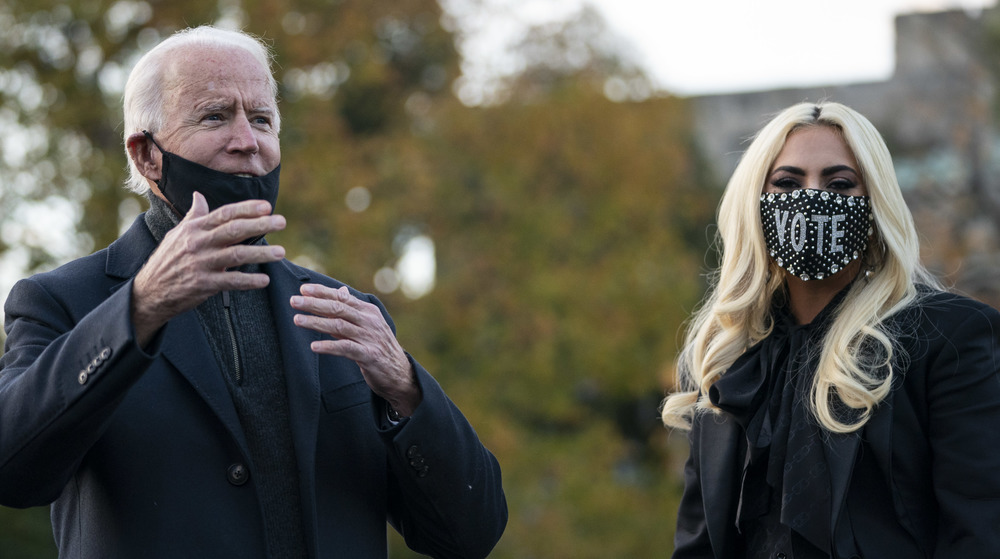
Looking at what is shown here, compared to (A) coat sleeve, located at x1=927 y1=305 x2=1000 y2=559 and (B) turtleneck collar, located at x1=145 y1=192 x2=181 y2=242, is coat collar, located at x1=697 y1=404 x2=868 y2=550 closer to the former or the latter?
(A) coat sleeve, located at x1=927 y1=305 x2=1000 y2=559

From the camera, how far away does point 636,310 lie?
17375 millimetres

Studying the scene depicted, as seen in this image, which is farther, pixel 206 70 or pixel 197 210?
pixel 206 70

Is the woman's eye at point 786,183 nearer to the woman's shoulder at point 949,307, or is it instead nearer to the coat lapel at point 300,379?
the woman's shoulder at point 949,307

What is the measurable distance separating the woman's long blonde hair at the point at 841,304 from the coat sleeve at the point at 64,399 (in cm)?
190

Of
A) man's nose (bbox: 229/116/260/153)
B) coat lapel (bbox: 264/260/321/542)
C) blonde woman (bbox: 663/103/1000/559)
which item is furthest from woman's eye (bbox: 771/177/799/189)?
man's nose (bbox: 229/116/260/153)

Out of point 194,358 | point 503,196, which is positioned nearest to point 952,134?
point 503,196

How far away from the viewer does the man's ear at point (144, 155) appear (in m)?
3.27

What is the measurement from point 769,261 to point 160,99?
190 centimetres

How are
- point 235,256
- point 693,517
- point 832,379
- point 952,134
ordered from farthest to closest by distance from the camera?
point 952,134 < point 693,517 < point 832,379 < point 235,256

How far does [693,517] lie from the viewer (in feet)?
12.4

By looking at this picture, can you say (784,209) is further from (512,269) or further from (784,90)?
(784,90)

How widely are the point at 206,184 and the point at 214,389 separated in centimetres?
53

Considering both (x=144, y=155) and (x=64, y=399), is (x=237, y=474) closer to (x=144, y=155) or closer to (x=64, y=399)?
(x=64, y=399)

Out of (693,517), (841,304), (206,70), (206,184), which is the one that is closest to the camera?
(206,184)
